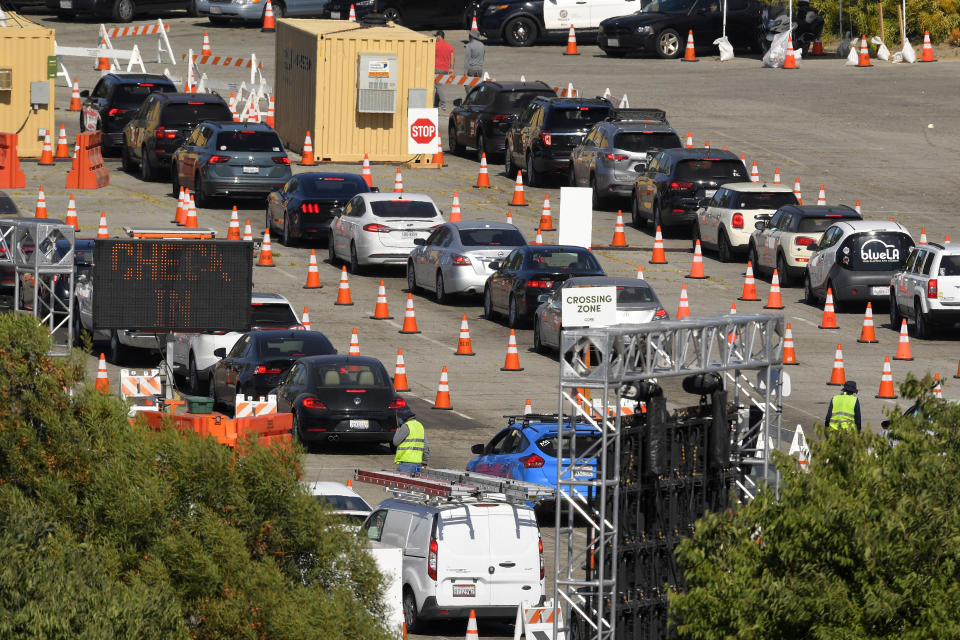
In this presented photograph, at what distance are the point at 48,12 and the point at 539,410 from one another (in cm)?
4035

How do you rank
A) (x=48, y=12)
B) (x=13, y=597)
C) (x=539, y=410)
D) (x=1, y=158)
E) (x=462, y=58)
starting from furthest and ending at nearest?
(x=48, y=12)
(x=462, y=58)
(x=1, y=158)
(x=539, y=410)
(x=13, y=597)

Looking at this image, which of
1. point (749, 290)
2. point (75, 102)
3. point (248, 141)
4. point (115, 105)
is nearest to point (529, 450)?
point (749, 290)

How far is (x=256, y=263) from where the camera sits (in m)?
37.2

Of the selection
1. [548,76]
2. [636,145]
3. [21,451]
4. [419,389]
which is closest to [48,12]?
[548,76]

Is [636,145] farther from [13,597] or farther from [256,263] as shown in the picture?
[13,597]

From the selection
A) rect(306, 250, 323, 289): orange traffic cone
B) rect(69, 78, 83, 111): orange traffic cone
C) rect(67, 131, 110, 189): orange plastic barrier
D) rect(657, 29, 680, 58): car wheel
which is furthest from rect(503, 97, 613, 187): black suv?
rect(69, 78, 83, 111): orange traffic cone

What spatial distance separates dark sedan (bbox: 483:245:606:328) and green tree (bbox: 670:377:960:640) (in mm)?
17455

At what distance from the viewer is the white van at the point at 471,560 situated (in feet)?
64.2

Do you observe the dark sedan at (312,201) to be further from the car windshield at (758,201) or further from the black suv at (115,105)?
the black suv at (115,105)

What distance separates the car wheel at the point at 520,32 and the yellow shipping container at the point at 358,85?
12.1m

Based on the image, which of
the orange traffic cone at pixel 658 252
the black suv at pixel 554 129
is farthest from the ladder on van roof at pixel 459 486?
the black suv at pixel 554 129

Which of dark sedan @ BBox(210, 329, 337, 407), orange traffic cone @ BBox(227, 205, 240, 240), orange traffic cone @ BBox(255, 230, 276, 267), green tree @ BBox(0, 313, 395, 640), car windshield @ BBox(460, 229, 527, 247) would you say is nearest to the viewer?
green tree @ BBox(0, 313, 395, 640)

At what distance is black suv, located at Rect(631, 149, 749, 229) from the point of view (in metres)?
39.3

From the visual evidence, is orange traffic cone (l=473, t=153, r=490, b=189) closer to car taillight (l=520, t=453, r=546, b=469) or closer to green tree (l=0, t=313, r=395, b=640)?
car taillight (l=520, t=453, r=546, b=469)
